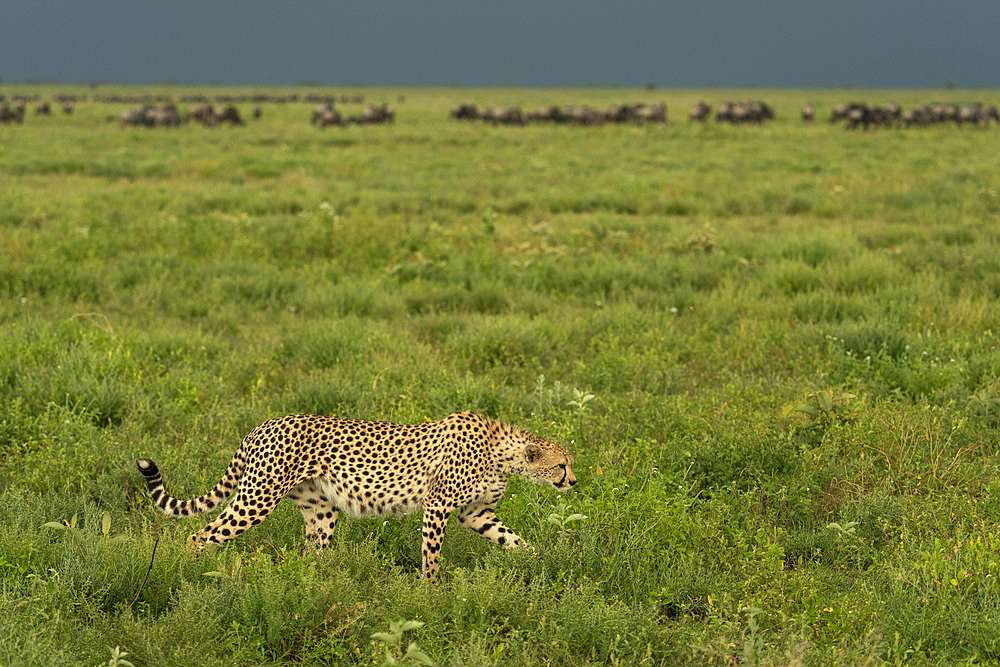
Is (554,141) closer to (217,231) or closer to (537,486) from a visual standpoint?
(217,231)

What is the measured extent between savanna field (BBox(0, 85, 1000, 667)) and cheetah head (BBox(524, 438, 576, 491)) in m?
0.18

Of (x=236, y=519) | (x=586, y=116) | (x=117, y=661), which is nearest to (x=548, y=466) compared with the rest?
(x=236, y=519)

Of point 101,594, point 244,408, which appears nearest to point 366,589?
point 101,594

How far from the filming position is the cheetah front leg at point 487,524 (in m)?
4.05

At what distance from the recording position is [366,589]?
12.4ft

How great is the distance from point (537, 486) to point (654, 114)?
48.3m

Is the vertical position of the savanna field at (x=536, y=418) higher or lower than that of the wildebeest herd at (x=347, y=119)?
lower

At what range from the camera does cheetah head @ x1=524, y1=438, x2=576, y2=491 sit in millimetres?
3922

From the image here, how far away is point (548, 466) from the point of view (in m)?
3.92

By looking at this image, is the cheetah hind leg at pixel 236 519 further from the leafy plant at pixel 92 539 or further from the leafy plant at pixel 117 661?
the leafy plant at pixel 117 661

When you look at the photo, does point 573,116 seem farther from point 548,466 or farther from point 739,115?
point 548,466

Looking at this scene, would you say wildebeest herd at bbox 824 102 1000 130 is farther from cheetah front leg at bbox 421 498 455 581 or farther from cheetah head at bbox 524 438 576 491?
cheetah front leg at bbox 421 498 455 581

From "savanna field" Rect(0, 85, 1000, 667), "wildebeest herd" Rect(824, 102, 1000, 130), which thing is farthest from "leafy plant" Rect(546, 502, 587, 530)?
"wildebeest herd" Rect(824, 102, 1000, 130)

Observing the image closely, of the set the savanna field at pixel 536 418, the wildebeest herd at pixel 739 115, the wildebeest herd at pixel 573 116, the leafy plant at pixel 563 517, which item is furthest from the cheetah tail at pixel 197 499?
the wildebeest herd at pixel 739 115
